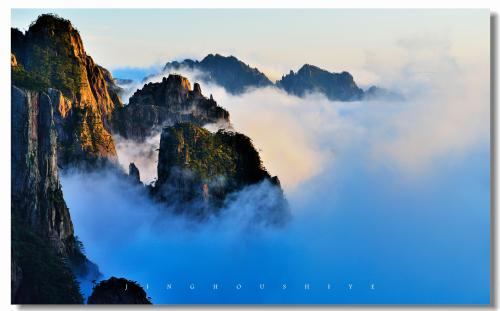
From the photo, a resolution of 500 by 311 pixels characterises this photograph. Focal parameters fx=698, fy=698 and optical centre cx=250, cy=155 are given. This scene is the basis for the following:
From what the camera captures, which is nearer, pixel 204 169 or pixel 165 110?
pixel 204 169

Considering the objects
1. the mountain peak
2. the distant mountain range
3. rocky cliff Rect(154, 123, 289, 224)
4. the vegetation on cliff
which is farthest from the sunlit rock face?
the vegetation on cliff

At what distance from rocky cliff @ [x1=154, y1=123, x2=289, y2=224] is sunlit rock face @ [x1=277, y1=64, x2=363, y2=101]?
145 centimetres

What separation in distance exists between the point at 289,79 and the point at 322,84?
0.67 metres

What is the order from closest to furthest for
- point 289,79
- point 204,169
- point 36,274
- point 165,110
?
point 36,274 → point 289,79 → point 204,169 → point 165,110

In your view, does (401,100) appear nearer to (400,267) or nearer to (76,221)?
(400,267)

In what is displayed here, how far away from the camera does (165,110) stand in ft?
47.9

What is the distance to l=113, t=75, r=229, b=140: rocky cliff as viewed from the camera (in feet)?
47.2

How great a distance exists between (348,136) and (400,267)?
275 cm

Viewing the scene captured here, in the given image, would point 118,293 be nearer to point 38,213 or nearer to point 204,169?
point 38,213

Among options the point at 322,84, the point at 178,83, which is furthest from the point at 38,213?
the point at 322,84

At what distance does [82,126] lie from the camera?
1430 centimetres

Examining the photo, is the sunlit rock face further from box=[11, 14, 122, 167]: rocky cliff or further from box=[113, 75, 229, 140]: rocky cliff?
box=[11, 14, 122, 167]: rocky cliff

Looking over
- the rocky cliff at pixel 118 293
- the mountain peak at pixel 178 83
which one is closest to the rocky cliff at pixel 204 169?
the mountain peak at pixel 178 83

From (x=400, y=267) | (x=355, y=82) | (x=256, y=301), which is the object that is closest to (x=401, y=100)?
(x=355, y=82)
